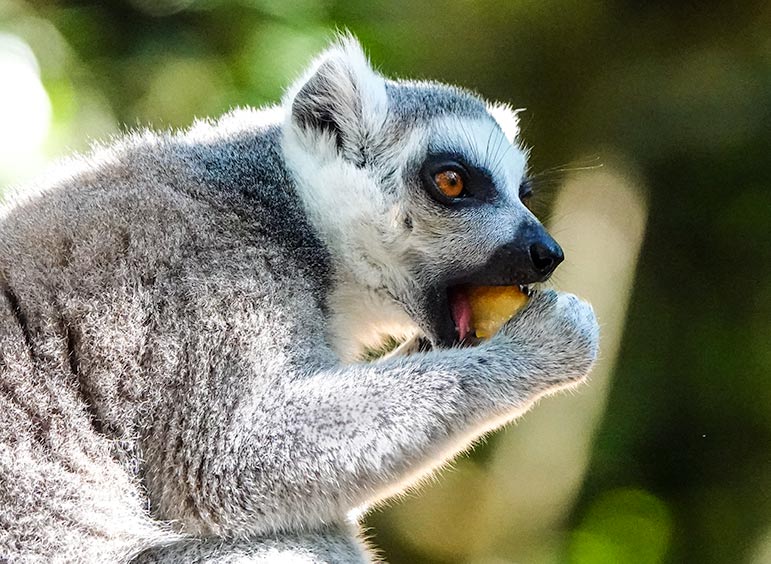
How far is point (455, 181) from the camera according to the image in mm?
2738

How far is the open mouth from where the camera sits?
2.70 metres

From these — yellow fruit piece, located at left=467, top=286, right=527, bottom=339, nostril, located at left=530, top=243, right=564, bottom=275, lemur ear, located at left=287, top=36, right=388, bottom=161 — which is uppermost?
lemur ear, located at left=287, top=36, right=388, bottom=161

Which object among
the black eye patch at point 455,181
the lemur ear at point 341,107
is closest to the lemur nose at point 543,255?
the black eye patch at point 455,181

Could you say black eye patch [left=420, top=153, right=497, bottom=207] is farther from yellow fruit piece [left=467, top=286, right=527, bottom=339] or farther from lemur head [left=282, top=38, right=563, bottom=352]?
yellow fruit piece [left=467, top=286, right=527, bottom=339]

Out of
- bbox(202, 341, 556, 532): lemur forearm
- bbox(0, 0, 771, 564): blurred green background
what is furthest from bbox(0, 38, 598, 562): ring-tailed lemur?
bbox(0, 0, 771, 564): blurred green background

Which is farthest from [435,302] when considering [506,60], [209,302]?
[506,60]

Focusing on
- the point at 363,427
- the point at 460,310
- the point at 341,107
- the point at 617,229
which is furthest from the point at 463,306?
the point at 617,229

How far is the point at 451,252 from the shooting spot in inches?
104

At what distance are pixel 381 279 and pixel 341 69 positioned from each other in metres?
0.68

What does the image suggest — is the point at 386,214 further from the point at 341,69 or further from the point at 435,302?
the point at 341,69

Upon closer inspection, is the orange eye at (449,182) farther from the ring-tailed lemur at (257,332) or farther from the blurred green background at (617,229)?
the blurred green background at (617,229)

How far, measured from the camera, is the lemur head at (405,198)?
2650 millimetres

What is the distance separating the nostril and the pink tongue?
265mm

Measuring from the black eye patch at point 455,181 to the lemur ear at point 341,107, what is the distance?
0.23 m
